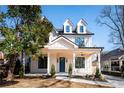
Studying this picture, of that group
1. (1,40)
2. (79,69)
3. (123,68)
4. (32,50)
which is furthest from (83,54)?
(1,40)

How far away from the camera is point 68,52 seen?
2812 centimetres

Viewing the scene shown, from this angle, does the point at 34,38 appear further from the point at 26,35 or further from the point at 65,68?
the point at 65,68

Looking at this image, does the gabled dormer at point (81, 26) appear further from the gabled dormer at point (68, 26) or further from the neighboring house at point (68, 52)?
the gabled dormer at point (68, 26)

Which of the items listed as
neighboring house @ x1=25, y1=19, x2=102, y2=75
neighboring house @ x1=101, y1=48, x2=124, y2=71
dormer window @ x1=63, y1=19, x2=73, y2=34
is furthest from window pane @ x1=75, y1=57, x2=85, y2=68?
neighboring house @ x1=101, y1=48, x2=124, y2=71

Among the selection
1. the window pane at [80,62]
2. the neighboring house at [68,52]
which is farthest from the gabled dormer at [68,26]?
the window pane at [80,62]

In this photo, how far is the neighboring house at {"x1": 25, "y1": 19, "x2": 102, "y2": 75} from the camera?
26422 millimetres

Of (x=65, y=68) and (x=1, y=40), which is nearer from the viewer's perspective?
(x=1, y=40)

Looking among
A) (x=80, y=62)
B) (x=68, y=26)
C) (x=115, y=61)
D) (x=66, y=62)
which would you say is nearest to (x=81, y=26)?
(x=68, y=26)

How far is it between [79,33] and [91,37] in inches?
52.8

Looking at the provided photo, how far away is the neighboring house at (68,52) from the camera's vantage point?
26.4 meters

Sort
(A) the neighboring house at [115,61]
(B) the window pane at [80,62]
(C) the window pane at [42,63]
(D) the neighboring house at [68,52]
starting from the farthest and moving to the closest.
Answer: (A) the neighboring house at [115,61] → (B) the window pane at [80,62] → (C) the window pane at [42,63] → (D) the neighboring house at [68,52]

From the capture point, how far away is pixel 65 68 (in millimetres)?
29094

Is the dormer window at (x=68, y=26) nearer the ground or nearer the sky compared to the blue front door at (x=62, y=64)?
nearer the sky

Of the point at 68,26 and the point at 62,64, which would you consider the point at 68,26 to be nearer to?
the point at 68,26
